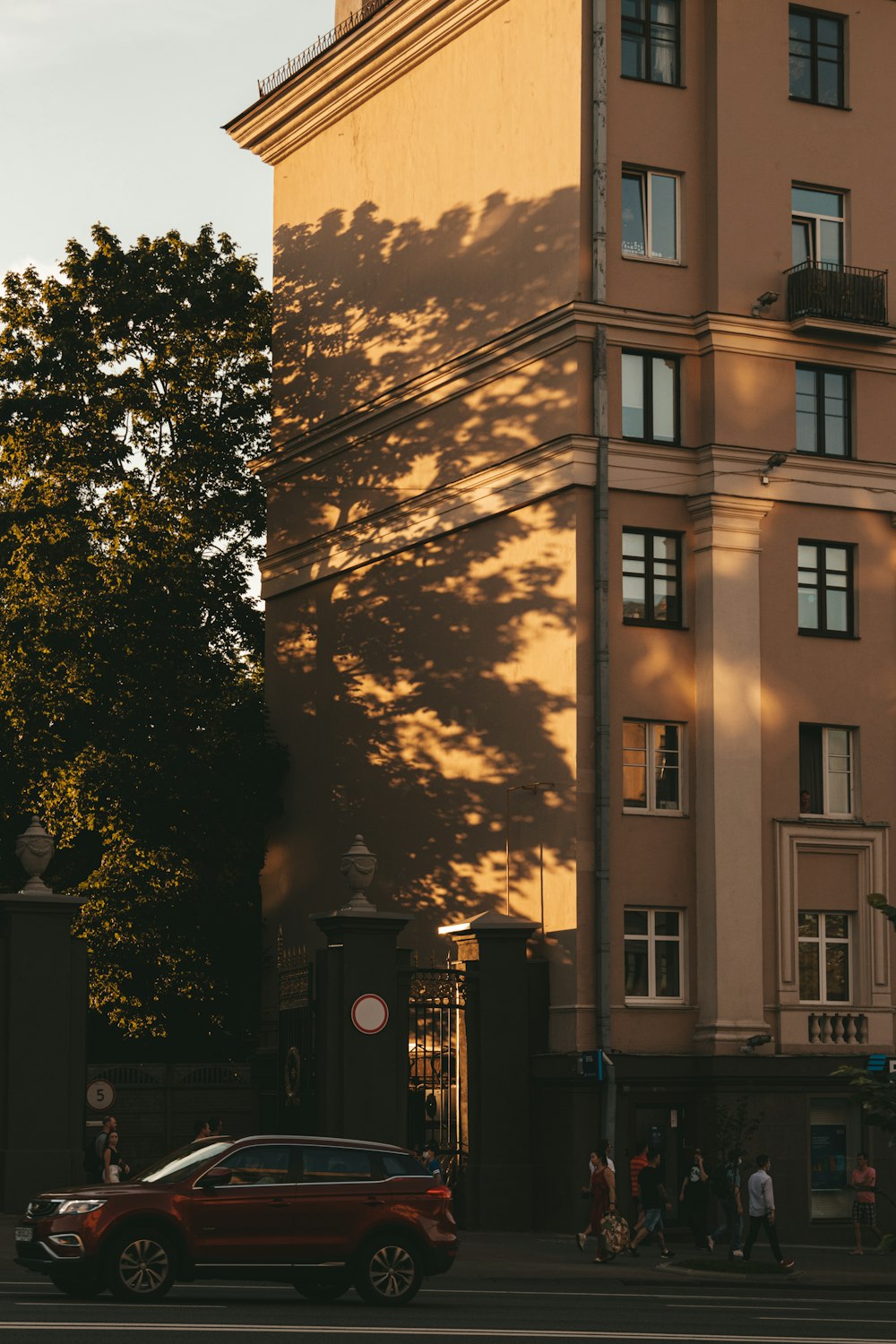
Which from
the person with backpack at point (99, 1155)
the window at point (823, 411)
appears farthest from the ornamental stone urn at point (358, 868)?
the window at point (823, 411)

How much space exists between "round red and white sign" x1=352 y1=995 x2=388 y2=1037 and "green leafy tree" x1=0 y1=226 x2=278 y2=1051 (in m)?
10.1

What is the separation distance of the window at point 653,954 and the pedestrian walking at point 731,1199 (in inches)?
161

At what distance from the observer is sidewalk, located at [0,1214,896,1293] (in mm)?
27375

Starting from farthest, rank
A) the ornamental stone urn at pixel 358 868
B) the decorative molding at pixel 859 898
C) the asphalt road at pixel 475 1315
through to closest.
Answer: the decorative molding at pixel 859 898, the ornamental stone urn at pixel 358 868, the asphalt road at pixel 475 1315

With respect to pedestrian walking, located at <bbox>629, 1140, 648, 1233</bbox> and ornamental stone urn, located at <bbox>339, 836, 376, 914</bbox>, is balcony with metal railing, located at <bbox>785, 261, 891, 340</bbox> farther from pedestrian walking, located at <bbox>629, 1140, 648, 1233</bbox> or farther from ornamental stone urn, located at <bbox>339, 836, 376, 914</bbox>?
pedestrian walking, located at <bbox>629, 1140, 648, 1233</bbox>

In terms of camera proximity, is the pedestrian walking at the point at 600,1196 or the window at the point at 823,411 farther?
the window at the point at 823,411

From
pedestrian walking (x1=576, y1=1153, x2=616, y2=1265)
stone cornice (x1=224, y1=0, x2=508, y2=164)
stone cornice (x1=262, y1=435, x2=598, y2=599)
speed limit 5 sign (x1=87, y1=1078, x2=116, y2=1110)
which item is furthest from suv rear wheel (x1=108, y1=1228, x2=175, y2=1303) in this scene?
stone cornice (x1=224, y1=0, x2=508, y2=164)

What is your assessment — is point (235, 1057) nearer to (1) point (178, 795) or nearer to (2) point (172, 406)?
(1) point (178, 795)

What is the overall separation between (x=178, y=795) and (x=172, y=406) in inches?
360

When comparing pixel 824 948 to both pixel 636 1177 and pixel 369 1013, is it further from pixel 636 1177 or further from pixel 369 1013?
pixel 369 1013

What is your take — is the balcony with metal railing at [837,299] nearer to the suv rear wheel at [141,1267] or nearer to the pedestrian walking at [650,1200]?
the pedestrian walking at [650,1200]

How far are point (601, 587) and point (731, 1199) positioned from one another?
10436mm

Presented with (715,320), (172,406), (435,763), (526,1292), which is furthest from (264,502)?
(526,1292)

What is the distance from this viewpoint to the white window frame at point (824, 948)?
37375 millimetres
